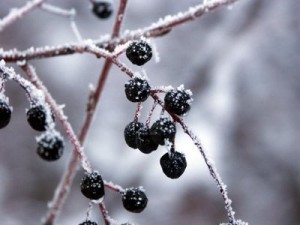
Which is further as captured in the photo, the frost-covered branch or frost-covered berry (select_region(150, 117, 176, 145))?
the frost-covered branch

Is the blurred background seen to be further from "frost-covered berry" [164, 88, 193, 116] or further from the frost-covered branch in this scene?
"frost-covered berry" [164, 88, 193, 116]

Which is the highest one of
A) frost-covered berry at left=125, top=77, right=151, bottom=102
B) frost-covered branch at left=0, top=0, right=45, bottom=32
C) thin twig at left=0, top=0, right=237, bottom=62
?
frost-covered branch at left=0, top=0, right=45, bottom=32


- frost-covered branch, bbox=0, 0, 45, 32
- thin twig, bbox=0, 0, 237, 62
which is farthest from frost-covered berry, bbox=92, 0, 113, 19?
thin twig, bbox=0, 0, 237, 62

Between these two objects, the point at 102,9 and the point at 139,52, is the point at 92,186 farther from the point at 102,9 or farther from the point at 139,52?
the point at 102,9

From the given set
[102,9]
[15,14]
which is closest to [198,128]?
[102,9]

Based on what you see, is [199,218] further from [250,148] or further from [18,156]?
[18,156]

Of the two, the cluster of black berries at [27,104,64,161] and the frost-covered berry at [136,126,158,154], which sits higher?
the cluster of black berries at [27,104,64,161]
